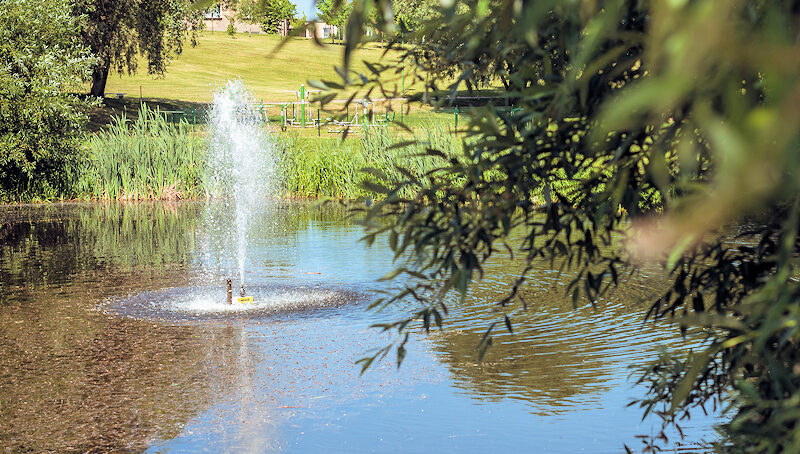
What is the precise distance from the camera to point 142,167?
86.6ft

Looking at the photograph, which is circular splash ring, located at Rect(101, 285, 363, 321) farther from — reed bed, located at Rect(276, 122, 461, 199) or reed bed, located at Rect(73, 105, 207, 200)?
reed bed, located at Rect(73, 105, 207, 200)

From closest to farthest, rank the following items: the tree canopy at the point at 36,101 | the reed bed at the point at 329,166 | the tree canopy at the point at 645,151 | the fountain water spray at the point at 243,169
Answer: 1. the tree canopy at the point at 645,151
2. the tree canopy at the point at 36,101
3. the reed bed at the point at 329,166
4. the fountain water spray at the point at 243,169

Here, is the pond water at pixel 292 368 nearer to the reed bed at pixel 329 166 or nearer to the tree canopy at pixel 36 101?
the tree canopy at pixel 36 101

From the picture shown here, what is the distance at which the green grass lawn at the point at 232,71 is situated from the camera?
70.2 meters

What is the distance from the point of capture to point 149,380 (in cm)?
875

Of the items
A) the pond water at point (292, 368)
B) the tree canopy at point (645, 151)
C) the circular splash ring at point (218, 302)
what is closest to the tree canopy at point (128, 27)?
the pond water at point (292, 368)

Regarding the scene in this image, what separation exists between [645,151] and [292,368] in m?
5.83

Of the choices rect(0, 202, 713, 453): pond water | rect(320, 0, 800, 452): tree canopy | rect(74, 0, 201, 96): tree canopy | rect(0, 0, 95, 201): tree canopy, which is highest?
rect(74, 0, 201, 96): tree canopy

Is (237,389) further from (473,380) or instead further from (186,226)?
(186,226)

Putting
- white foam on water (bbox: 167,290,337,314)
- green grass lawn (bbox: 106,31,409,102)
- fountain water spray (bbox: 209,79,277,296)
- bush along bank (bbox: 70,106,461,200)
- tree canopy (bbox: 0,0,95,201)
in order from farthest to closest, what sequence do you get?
1. green grass lawn (bbox: 106,31,409,102)
2. fountain water spray (bbox: 209,79,277,296)
3. bush along bank (bbox: 70,106,461,200)
4. tree canopy (bbox: 0,0,95,201)
5. white foam on water (bbox: 167,290,337,314)

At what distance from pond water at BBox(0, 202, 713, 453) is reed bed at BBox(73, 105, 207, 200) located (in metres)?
10.4

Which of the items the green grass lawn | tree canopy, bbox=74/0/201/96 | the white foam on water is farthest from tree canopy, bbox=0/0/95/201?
the green grass lawn

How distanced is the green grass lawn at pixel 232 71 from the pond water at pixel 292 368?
4790 centimetres

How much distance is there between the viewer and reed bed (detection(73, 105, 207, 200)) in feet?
86.0
